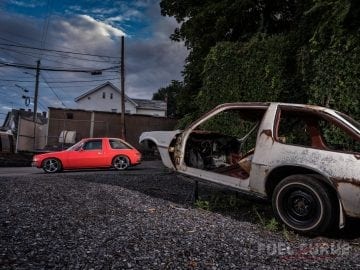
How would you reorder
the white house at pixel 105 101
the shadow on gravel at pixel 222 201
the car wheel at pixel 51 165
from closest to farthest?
the shadow on gravel at pixel 222 201, the car wheel at pixel 51 165, the white house at pixel 105 101

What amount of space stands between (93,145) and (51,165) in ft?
6.40

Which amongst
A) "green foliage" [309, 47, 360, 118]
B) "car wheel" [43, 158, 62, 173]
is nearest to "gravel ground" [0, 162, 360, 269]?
"green foliage" [309, 47, 360, 118]

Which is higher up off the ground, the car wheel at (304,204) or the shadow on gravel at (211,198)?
the car wheel at (304,204)

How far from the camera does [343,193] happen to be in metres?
4.77

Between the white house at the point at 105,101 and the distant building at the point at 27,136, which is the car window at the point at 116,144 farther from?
the white house at the point at 105,101

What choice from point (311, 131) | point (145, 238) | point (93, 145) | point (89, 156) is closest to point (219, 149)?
point (311, 131)

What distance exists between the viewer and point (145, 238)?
454 centimetres

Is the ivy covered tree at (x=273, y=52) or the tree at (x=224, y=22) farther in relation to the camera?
the tree at (x=224, y=22)

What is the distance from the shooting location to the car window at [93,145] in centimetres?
1688

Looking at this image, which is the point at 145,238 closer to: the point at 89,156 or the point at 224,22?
the point at 89,156

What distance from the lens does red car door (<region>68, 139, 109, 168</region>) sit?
16688 millimetres

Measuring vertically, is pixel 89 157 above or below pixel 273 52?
below

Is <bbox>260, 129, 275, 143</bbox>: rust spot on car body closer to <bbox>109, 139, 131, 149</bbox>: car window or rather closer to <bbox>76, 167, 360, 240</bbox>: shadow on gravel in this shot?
<bbox>76, 167, 360, 240</bbox>: shadow on gravel

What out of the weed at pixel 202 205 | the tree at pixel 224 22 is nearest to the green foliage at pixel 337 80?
the weed at pixel 202 205
